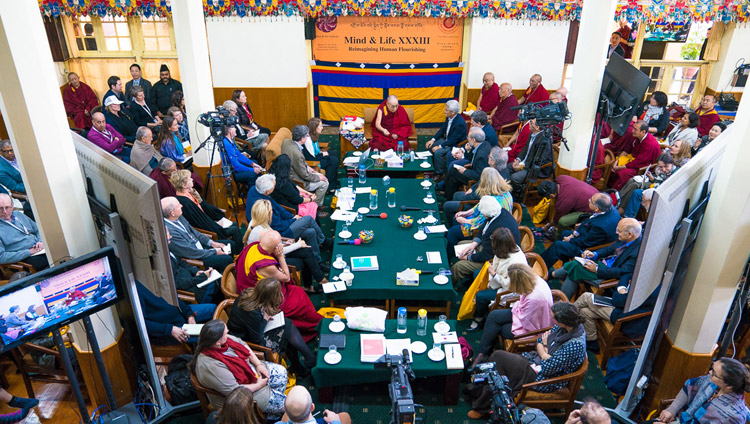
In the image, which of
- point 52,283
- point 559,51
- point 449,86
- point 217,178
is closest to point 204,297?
point 52,283

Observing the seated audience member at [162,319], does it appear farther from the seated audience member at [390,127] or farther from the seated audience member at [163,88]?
the seated audience member at [163,88]

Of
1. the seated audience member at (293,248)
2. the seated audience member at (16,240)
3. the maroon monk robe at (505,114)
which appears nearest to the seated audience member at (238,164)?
the seated audience member at (293,248)

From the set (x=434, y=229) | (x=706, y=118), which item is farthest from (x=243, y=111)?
(x=706, y=118)

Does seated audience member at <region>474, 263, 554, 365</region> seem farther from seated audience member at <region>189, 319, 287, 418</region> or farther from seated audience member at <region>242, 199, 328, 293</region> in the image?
seated audience member at <region>242, 199, 328, 293</region>

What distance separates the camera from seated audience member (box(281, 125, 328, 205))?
6715mm

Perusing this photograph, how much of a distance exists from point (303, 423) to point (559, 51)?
911 centimetres

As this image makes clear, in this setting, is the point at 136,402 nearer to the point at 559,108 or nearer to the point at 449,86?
the point at 559,108

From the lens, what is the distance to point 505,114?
30.3 feet

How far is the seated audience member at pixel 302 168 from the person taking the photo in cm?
671

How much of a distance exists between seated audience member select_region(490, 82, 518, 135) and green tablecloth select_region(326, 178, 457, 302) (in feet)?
11.2

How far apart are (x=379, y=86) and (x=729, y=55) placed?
22.7ft

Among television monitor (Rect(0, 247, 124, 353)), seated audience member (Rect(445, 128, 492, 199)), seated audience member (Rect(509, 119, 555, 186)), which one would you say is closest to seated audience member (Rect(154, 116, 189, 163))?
seated audience member (Rect(445, 128, 492, 199))

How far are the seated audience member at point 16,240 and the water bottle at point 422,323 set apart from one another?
339 cm

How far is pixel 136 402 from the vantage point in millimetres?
4039
